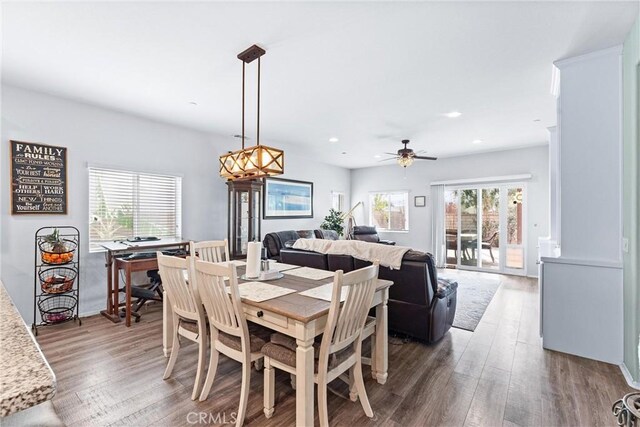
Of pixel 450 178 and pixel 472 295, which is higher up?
pixel 450 178

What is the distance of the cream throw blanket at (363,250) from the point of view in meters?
2.95

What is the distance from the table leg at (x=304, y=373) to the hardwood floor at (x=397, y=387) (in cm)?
30

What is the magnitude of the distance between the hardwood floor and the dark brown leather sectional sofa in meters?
0.17

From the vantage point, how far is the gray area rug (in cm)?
365

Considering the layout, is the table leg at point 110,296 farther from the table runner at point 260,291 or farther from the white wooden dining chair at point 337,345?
the white wooden dining chair at point 337,345

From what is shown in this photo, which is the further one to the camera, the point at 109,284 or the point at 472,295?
the point at 472,295

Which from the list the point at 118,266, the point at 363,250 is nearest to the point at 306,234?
the point at 363,250

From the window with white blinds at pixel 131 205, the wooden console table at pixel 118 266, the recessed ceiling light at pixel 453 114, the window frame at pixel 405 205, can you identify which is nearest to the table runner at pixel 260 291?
the wooden console table at pixel 118 266

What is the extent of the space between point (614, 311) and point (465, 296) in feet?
7.10

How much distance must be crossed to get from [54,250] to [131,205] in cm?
112

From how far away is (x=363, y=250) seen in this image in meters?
3.20

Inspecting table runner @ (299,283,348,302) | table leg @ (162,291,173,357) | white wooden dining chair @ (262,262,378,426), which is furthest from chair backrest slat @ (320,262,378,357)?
table leg @ (162,291,173,357)

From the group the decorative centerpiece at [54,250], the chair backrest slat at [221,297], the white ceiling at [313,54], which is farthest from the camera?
the decorative centerpiece at [54,250]

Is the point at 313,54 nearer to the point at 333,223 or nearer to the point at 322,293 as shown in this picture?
the point at 322,293
